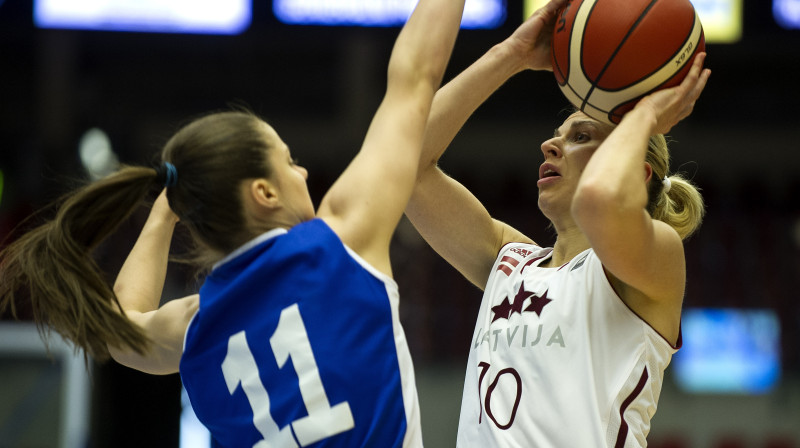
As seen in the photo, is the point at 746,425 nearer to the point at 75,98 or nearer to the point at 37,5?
the point at 37,5

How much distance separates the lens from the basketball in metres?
2.12

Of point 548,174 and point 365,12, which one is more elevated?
point 365,12

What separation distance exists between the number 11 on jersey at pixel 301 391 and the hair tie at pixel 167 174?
0.33 m

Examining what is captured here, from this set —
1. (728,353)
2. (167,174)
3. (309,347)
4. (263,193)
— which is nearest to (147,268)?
(167,174)

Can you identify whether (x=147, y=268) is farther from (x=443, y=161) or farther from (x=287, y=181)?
(x=443, y=161)

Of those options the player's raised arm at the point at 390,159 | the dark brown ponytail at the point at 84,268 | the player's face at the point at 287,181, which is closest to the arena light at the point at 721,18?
the player's raised arm at the point at 390,159

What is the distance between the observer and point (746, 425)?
760 cm

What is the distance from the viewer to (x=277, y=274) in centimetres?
177

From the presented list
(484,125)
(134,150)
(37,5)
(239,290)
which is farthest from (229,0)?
(484,125)

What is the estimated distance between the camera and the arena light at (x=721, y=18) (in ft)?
18.6

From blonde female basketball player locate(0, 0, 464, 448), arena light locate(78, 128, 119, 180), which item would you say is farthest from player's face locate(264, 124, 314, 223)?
arena light locate(78, 128, 119, 180)

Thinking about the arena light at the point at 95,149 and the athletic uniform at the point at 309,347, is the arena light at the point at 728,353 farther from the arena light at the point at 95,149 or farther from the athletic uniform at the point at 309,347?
the athletic uniform at the point at 309,347

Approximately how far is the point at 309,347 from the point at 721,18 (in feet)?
15.5

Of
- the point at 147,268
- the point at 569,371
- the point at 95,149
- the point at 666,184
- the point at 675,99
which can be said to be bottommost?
the point at 95,149
